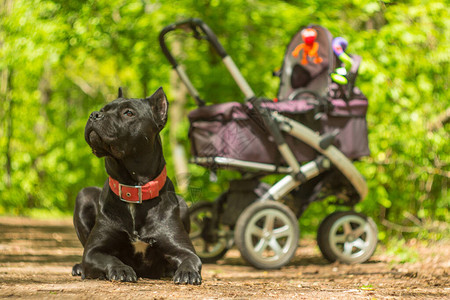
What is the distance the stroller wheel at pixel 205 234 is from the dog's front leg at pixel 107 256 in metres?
2.08

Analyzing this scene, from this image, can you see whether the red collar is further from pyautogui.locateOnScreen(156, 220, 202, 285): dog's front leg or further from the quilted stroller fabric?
the quilted stroller fabric

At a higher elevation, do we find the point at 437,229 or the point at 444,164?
the point at 444,164

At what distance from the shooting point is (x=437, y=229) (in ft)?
21.1

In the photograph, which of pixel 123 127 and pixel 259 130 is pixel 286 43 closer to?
pixel 259 130

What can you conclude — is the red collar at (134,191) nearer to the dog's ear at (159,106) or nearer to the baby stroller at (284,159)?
the dog's ear at (159,106)

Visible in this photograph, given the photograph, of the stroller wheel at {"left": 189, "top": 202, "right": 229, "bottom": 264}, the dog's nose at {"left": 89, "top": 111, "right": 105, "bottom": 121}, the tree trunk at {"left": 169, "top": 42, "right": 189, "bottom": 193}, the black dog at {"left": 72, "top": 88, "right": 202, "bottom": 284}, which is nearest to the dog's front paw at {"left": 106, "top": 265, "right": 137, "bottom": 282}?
the black dog at {"left": 72, "top": 88, "right": 202, "bottom": 284}

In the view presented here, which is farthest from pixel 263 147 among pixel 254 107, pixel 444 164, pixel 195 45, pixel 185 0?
pixel 195 45

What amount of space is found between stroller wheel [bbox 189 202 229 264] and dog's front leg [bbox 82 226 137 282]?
2077mm

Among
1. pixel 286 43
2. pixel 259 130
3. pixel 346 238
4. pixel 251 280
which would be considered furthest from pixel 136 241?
pixel 286 43

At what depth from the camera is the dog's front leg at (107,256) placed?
127 inches

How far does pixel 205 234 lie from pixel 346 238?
4.42 ft

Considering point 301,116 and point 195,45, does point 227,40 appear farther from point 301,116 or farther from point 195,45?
point 301,116

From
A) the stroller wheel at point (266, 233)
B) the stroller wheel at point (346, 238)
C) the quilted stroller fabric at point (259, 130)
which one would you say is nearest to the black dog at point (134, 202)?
the stroller wheel at point (266, 233)

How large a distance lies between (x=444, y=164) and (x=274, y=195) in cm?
243
